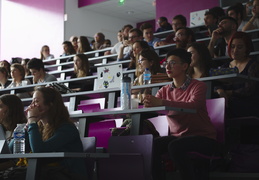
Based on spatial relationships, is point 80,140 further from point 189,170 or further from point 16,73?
point 16,73

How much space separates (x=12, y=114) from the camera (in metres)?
2.82

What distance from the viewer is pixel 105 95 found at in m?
3.51

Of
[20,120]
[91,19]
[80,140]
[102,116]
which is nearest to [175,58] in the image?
[102,116]

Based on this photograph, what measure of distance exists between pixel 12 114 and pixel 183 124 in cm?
109

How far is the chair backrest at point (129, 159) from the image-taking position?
90.2 inches

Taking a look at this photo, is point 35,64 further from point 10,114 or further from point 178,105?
point 178,105

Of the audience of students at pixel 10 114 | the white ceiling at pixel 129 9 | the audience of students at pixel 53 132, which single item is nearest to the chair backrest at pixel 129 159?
the audience of students at pixel 53 132

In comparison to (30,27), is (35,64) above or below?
below

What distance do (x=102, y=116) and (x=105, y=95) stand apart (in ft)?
2.94

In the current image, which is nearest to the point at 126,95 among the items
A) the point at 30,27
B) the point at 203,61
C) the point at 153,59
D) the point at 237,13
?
the point at 203,61

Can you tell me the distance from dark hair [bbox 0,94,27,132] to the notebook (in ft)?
3.09

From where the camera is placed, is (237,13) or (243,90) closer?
(243,90)

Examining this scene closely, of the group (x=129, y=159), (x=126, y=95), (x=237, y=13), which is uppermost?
(x=237, y=13)

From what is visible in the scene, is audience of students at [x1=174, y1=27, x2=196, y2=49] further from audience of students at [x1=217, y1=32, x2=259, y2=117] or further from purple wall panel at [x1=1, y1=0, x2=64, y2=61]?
purple wall panel at [x1=1, y1=0, x2=64, y2=61]
